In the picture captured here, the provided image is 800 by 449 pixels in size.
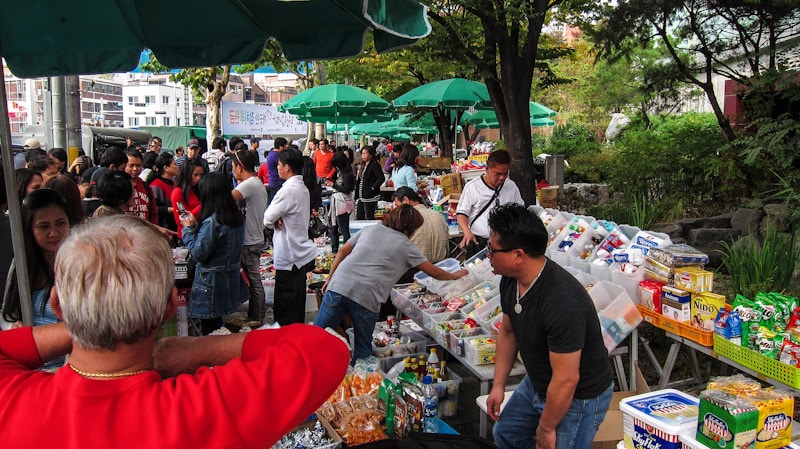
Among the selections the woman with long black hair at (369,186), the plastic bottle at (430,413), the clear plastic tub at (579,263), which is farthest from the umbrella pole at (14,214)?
the woman with long black hair at (369,186)

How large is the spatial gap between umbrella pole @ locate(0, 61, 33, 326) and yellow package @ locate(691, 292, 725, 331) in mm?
3777

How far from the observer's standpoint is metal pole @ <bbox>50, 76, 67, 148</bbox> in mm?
8406

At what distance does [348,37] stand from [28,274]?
206 centimetres

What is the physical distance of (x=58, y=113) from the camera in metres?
8.53

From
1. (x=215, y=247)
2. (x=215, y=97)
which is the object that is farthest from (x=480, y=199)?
(x=215, y=97)

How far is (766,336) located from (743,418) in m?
1.04

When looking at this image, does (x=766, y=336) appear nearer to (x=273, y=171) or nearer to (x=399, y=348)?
(x=399, y=348)

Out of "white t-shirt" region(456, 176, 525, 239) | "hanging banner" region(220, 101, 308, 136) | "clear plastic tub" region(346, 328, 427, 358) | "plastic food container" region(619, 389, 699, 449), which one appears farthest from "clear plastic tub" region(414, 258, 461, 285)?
"hanging banner" region(220, 101, 308, 136)

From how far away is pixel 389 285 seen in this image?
15.4ft

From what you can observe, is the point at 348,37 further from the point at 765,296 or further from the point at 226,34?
the point at 765,296

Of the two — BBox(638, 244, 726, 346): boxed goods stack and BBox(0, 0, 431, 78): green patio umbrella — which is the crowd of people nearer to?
BBox(0, 0, 431, 78): green patio umbrella

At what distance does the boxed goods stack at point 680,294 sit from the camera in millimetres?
3977

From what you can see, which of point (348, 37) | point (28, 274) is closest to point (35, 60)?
point (28, 274)

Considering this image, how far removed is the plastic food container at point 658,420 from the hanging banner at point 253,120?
2032 cm
